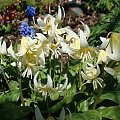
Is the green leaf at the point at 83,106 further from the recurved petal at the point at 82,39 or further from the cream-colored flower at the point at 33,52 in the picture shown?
the recurved petal at the point at 82,39

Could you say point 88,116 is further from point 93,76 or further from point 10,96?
point 10,96

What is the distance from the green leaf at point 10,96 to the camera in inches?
102

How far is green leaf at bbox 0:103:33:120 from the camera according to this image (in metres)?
2.37

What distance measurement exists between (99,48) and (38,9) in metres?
4.07

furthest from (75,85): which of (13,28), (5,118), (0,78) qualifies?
(13,28)

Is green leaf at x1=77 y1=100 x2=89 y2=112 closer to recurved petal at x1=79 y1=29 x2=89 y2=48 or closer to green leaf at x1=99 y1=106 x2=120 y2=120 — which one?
green leaf at x1=99 y1=106 x2=120 y2=120

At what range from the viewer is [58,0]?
6312 mm

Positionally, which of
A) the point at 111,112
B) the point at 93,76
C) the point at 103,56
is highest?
the point at 103,56

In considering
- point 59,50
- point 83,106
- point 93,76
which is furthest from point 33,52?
point 83,106

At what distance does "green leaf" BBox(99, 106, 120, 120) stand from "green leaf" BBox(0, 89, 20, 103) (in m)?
0.49

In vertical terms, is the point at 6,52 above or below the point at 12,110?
above

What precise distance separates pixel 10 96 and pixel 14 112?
234 mm

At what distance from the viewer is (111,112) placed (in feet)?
7.84

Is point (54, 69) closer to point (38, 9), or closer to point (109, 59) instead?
point (109, 59)
